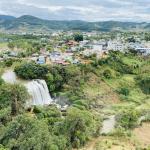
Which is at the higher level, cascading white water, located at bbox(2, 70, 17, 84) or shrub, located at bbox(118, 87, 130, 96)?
cascading white water, located at bbox(2, 70, 17, 84)

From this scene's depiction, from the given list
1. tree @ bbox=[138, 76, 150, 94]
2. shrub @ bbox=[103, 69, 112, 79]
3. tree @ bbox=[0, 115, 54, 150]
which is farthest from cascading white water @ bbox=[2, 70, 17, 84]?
tree @ bbox=[138, 76, 150, 94]

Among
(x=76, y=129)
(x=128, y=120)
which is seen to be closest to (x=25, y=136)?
(x=76, y=129)

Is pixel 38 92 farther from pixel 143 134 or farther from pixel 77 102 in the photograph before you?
pixel 143 134

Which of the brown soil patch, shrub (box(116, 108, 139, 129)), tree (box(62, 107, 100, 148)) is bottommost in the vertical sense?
the brown soil patch

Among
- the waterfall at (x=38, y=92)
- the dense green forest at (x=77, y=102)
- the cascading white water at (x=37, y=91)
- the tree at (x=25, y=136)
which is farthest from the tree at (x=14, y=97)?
the tree at (x=25, y=136)

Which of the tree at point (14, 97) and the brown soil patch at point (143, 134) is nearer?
the tree at point (14, 97)

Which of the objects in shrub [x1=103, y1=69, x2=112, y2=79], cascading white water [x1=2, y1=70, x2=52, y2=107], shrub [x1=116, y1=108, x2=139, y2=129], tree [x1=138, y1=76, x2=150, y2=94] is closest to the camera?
shrub [x1=116, y1=108, x2=139, y2=129]

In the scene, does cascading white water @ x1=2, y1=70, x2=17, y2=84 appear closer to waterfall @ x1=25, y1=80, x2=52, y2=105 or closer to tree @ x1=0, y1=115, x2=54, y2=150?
waterfall @ x1=25, y1=80, x2=52, y2=105

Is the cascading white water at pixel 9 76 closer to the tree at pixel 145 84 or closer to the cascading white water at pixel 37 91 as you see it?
the cascading white water at pixel 37 91
